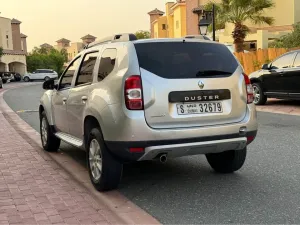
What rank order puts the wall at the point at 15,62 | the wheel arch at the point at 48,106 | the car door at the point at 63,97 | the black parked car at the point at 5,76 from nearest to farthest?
the car door at the point at 63,97 < the wheel arch at the point at 48,106 < the black parked car at the point at 5,76 < the wall at the point at 15,62

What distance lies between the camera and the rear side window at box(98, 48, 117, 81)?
191 inches

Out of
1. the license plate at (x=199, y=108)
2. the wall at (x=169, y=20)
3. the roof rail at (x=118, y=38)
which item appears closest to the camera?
the license plate at (x=199, y=108)

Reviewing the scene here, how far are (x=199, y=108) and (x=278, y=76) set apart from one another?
9.15 meters

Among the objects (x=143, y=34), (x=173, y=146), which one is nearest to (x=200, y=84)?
(x=173, y=146)

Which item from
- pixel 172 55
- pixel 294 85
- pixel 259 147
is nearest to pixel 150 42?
pixel 172 55

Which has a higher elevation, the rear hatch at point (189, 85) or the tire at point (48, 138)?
the rear hatch at point (189, 85)

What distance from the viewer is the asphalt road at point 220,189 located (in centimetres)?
414

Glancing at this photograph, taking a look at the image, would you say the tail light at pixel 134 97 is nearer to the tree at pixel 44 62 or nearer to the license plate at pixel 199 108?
the license plate at pixel 199 108

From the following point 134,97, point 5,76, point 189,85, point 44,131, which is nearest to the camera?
point 134,97

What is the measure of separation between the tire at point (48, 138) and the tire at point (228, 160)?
2867 mm

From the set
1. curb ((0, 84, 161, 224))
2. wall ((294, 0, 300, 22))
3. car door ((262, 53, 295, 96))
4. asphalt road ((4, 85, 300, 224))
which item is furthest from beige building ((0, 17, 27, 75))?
asphalt road ((4, 85, 300, 224))

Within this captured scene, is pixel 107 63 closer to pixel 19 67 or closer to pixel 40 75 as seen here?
pixel 40 75

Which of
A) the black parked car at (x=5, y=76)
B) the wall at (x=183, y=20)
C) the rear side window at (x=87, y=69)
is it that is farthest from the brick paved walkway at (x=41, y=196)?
the wall at (x=183, y=20)

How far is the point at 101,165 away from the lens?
4.86 metres
